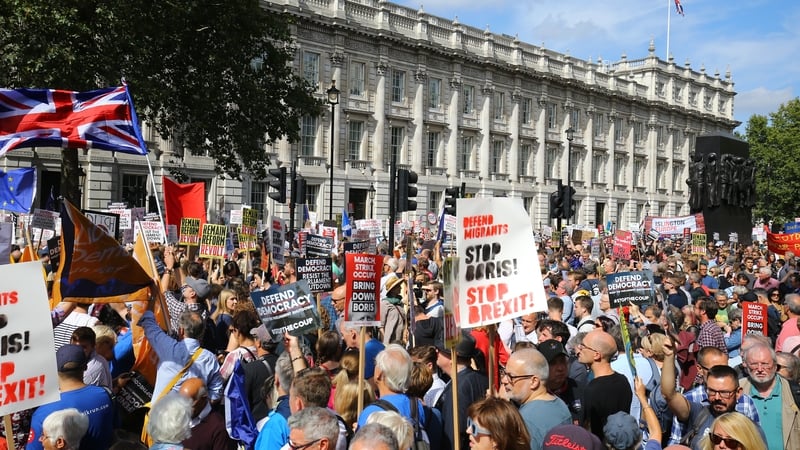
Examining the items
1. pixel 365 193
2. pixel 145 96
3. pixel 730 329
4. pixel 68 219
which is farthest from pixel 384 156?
pixel 68 219

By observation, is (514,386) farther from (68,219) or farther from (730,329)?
(730,329)

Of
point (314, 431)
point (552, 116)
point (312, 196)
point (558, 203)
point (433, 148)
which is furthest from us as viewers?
point (552, 116)

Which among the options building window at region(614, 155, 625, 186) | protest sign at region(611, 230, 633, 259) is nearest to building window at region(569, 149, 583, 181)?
building window at region(614, 155, 625, 186)

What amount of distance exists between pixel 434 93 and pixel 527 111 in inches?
364

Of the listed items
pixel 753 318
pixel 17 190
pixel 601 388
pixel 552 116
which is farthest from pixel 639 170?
pixel 601 388

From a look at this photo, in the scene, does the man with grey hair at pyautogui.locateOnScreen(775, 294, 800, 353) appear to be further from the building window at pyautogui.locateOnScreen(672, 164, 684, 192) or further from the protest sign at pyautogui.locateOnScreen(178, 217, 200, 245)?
the building window at pyautogui.locateOnScreen(672, 164, 684, 192)

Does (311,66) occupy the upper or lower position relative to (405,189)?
upper

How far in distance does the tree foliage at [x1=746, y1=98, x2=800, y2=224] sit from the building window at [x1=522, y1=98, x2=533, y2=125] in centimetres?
2560

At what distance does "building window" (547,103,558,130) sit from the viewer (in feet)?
181

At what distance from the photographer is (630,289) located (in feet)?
28.7

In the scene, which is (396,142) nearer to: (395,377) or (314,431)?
(395,377)

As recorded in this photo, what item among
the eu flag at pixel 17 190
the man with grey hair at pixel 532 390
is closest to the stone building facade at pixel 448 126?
the eu flag at pixel 17 190

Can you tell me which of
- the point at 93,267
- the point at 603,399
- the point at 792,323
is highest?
the point at 93,267

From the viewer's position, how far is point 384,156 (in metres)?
43.7
